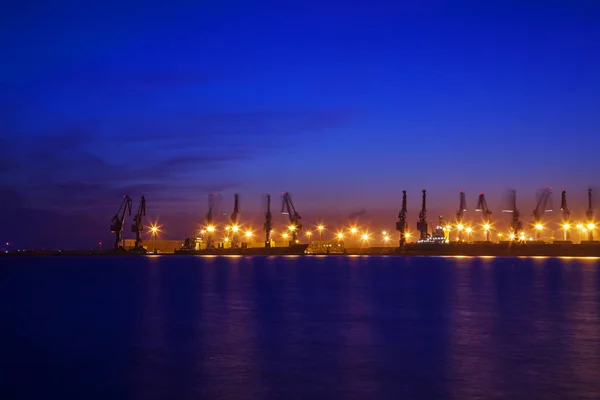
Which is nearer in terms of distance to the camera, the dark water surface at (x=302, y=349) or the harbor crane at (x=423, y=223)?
the dark water surface at (x=302, y=349)

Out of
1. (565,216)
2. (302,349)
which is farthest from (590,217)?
(302,349)

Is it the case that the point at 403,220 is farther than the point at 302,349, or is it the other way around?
the point at 403,220

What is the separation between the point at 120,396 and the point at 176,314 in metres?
18.4

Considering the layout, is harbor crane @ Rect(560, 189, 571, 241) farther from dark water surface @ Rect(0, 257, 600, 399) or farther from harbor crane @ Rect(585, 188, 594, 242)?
dark water surface @ Rect(0, 257, 600, 399)

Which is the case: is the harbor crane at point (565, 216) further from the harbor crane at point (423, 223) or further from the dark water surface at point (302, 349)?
the dark water surface at point (302, 349)

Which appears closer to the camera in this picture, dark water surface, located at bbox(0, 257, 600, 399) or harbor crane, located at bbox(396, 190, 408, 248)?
dark water surface, located at bbox(0, 257, 600, 399)

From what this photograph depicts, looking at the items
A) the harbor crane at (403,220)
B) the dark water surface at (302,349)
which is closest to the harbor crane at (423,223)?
the harbor crane at (403,220)

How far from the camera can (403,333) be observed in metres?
25.4

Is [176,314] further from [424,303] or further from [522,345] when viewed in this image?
[522,345]

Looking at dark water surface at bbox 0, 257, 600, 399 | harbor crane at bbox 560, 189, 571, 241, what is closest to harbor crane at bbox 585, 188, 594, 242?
harbor crane at bbox 560, 189, 571, 241

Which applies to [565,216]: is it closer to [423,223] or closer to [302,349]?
[423,223]

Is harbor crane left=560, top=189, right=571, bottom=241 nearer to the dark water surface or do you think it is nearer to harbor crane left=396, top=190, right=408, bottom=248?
harbor crane left=396, top=190, right=408, bottom=248

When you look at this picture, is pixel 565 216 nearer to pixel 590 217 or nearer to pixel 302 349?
pixel 590 217

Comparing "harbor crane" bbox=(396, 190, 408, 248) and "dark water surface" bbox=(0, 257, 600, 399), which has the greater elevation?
"harbor crane" bbox=(396, 190, 408, 248)
